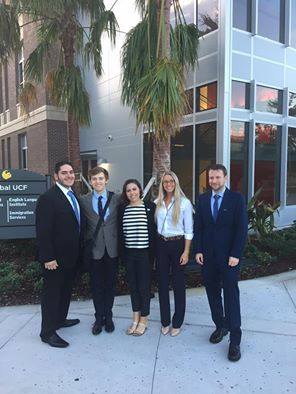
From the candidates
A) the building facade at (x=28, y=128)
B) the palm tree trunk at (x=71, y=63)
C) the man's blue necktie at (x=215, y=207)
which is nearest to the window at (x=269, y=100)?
the palm tree trunk at (x=71, y=63)

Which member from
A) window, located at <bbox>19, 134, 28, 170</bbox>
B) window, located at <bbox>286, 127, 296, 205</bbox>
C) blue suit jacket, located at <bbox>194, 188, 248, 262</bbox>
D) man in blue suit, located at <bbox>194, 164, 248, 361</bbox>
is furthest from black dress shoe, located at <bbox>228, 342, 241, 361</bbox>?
window, located at <bbox>19, 134, 28, 170</bbox>

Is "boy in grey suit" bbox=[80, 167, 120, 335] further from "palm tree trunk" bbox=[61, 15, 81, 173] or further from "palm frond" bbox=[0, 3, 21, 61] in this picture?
"palm frond" bbox=[0, 3, 21, 61]

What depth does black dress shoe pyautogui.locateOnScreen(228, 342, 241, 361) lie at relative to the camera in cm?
336

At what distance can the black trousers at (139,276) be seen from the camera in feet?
12.5

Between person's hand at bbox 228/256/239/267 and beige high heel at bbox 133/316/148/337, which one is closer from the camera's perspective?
person's hand at bbox 228/256/239/267

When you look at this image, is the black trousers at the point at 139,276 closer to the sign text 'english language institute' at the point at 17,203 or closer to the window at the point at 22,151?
the sign text 'english language institute' at the point at 17,203

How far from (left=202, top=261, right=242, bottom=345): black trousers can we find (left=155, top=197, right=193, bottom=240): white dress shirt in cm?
38

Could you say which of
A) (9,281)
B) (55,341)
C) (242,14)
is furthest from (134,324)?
(242,14)

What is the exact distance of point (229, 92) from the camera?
29.0ft

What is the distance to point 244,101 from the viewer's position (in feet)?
30.7

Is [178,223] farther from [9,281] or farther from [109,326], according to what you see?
[9,281]

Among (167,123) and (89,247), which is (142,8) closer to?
(167,123)

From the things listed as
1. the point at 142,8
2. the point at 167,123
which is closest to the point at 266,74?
the point at 142,8

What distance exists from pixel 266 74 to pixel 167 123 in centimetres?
529
